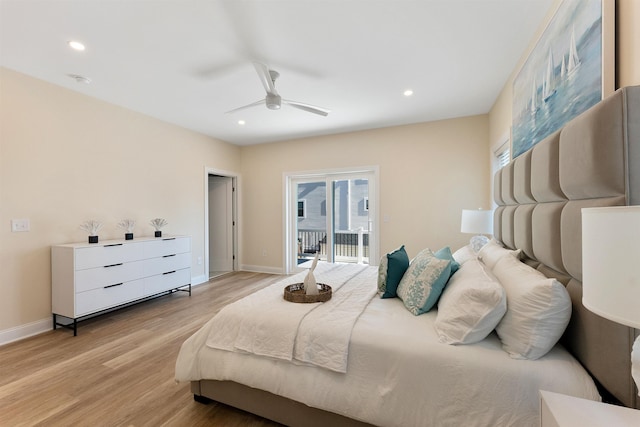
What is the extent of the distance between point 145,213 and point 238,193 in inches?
77.7

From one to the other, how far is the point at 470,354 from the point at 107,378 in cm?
250

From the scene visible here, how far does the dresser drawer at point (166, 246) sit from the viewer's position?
Result: 3.47 metres

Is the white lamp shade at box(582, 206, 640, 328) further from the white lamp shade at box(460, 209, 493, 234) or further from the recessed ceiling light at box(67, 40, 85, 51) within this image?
the recessed ceiling light at box(67, 40, 85, 51)

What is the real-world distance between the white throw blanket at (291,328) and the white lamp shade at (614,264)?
102 cm

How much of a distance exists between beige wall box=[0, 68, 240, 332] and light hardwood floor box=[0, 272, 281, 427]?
668 mm

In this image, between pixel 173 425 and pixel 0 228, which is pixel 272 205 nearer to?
pixel 0 228

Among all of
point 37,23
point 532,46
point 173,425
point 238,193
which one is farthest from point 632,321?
point 238,193

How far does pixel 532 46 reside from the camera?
2162 millimetres

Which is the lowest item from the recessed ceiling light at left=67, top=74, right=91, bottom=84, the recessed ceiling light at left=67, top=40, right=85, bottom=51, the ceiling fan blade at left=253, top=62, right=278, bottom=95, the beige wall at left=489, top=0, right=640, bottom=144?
the beige wall at left=489, top=0, right=640, bottom=144

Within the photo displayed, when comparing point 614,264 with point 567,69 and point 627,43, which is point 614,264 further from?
point 567,69

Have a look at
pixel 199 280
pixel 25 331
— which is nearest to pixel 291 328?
pixel 25 331

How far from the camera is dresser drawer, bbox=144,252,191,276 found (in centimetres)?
348

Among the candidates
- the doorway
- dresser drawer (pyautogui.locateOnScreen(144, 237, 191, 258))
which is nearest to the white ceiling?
dresser drawer (pyautogui.locateOnScreen(144, 237, 191, 258))

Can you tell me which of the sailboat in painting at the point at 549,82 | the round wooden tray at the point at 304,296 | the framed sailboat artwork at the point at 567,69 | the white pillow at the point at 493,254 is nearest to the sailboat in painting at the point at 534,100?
the framed sailboat artwork at the point at 567,69
